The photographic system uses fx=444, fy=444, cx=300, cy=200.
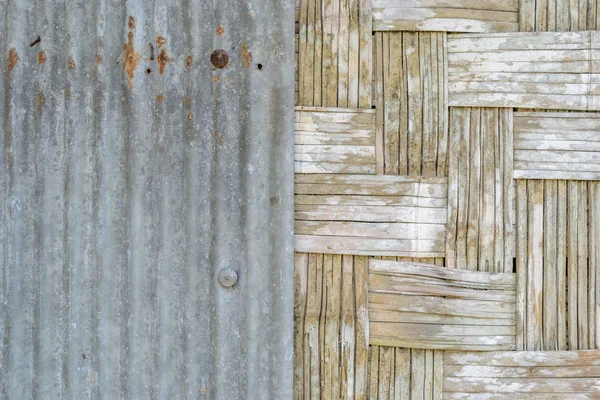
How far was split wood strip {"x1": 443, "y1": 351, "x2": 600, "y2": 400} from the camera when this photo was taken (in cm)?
149

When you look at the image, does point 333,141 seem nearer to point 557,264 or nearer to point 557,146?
point 557,146

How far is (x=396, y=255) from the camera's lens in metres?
1.49

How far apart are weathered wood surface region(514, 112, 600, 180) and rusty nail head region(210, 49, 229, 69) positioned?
39.2 inches

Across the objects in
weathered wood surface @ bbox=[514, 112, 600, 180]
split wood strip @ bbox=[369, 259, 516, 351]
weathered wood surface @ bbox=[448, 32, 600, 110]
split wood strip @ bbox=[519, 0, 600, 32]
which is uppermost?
split wood strip @ bbox=[519, 0, 600, 32]

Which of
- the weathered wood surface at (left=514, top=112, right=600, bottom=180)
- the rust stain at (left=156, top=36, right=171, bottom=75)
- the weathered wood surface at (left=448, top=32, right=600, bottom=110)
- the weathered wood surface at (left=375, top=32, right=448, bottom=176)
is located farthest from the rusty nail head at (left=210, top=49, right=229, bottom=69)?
the weathered wood surface at (left=514, top=112, right=600, bottom=180)

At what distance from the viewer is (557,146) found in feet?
4.91

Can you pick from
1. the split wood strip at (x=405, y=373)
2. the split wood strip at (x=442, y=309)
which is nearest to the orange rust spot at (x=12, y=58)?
the split wood strip at (x=442, y=309)

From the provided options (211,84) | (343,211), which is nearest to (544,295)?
(343,211)

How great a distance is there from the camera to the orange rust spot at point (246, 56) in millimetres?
1468

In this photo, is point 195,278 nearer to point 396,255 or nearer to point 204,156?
point 204,156

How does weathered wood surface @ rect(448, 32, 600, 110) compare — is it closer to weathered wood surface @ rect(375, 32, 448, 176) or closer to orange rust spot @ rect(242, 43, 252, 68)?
weathered wood surface @ rect(375, 32, 448, 176)

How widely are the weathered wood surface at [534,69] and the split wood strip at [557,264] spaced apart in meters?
0.29

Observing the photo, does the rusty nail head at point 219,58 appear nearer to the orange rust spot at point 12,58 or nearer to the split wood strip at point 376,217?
the split wood strip at point 376,217

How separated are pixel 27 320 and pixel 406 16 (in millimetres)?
1657
